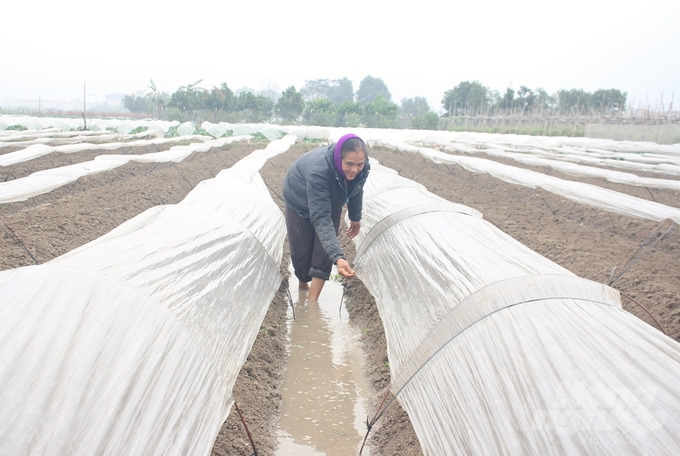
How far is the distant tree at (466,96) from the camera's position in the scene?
6688 centimetres

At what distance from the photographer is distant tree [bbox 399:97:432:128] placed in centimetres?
7900

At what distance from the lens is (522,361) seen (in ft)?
7.43

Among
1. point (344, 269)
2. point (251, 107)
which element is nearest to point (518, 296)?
point (344, 269)

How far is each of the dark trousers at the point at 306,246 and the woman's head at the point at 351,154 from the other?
964 mm

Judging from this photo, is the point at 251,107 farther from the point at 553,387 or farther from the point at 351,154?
the point at 553,387

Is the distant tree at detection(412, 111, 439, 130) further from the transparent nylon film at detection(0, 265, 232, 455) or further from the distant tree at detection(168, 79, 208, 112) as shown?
the transparent nylon film at detection(0, 265, 232, 455)

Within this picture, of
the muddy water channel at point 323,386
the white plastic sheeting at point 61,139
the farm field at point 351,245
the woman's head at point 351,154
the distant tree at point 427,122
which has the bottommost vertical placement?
the muddy water channel at point 323,386

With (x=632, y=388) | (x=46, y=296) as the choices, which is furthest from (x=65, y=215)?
(x=632, y=388)

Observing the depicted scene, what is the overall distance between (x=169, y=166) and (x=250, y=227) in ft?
42.4

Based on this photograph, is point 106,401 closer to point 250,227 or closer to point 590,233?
point 250,227

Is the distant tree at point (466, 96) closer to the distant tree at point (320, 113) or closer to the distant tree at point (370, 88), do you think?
the distant tree at point (320, 113)

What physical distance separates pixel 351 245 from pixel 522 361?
6054 mm

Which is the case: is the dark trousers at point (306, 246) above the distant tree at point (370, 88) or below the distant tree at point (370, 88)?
below

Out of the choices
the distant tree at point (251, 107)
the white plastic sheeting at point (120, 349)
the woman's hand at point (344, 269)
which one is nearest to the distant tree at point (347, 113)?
the distant tree at point (251, 107)
